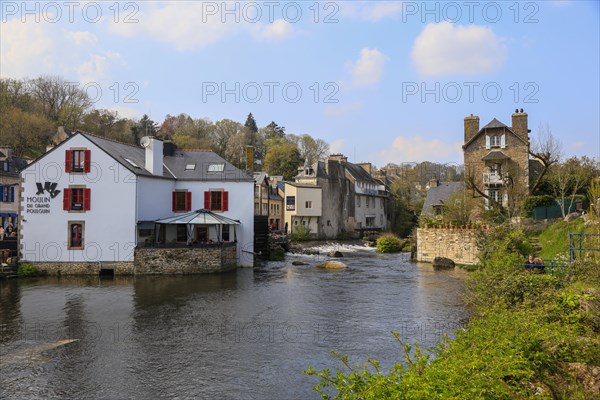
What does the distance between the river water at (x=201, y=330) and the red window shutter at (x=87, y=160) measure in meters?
6.62

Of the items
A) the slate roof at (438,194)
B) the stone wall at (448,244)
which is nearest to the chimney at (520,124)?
the slate roof at (438,194)

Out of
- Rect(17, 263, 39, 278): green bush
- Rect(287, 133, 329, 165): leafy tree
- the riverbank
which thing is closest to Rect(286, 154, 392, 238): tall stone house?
Rect(287, 133, 329, 165): leafy tree

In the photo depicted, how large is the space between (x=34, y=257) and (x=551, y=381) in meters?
27.9

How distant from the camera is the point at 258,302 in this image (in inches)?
778

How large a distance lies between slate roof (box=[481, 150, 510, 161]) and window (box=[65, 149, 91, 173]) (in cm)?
3300

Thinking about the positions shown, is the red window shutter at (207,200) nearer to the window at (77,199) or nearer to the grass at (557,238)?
the window at (77,199)

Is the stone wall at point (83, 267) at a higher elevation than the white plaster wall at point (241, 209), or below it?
below

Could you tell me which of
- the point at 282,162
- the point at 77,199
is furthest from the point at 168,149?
the point at 282,162

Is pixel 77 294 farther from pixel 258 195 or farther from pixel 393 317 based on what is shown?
pixel 258 195

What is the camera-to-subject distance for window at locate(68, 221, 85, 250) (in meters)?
27.2

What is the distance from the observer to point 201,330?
15.1 m

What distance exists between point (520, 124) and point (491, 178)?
5.51 m

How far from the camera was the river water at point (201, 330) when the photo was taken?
10.6 metres

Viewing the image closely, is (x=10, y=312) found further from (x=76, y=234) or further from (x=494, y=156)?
(x=494, y=156)
